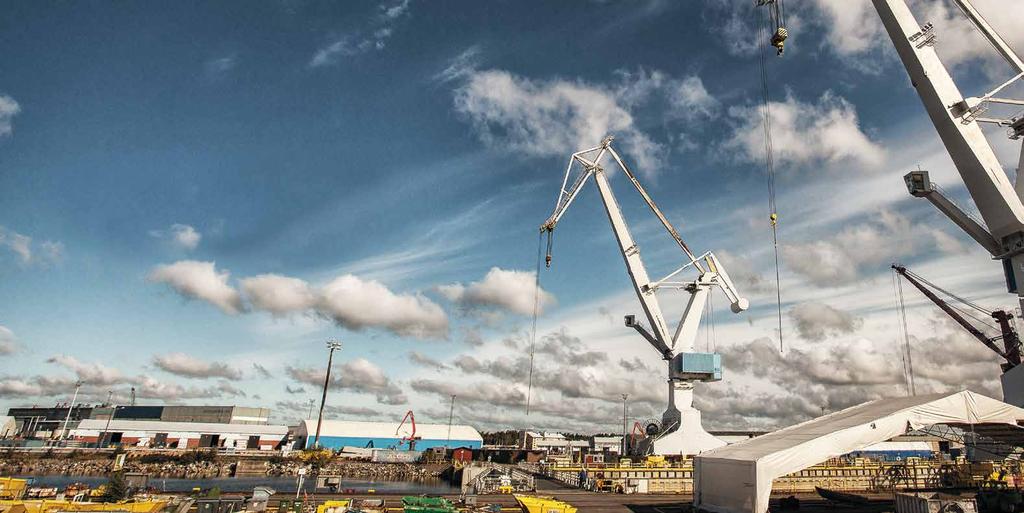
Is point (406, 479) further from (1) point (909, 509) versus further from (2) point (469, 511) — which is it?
(1) point (909, 509)

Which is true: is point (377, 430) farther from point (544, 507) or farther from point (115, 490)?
point (544, 507)

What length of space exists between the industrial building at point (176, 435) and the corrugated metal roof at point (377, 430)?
8.66 m

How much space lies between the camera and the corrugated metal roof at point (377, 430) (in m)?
108

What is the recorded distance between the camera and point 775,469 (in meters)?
24.2

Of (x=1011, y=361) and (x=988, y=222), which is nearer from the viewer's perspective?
(x=988, y=222)

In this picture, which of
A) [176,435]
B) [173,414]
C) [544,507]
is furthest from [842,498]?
[173,414]

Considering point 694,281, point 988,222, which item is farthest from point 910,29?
point 694,281

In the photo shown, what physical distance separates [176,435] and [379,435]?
3925 centimetres

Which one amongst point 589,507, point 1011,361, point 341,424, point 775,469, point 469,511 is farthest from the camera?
point 341,424

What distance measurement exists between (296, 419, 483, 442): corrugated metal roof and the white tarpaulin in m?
95.0

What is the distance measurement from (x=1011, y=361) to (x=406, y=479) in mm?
91803

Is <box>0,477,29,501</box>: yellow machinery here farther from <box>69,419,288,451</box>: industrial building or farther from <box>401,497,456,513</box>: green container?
<box>69,419,288,451</box>: industrial building

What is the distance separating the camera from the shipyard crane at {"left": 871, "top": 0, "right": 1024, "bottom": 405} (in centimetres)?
3884

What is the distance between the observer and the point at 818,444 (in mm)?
25250
